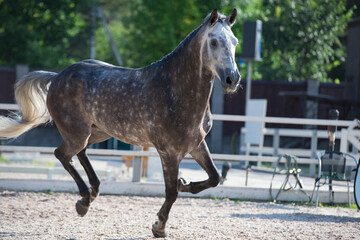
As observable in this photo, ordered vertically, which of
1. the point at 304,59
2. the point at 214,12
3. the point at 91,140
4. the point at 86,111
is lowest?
the point at 91,140

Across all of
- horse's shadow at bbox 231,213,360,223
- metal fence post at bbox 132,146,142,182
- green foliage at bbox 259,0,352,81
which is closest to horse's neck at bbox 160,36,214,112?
horse's shadow at bbox 231,213,360,223

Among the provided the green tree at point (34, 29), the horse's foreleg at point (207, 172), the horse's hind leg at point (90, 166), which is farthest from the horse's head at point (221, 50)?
the green tree at point (34, 29)

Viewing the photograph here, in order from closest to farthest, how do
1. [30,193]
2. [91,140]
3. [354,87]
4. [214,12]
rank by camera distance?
[214,12], [91,140], [30,193], [354,87]

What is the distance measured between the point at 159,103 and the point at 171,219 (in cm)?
162

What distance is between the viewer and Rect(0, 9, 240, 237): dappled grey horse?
12.8 ft

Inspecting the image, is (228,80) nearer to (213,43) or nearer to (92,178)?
(213,43)

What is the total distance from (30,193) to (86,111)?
259 cm

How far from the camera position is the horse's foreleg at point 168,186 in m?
4.16

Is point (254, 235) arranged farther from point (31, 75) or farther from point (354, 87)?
point (354, 87)

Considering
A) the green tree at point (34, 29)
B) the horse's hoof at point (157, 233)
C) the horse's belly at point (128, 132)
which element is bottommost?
the horse's hoof at point (157, 233)

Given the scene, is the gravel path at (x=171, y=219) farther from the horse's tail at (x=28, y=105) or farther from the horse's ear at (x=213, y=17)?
the horse's ear at (x=213, y=17)

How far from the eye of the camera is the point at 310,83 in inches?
639

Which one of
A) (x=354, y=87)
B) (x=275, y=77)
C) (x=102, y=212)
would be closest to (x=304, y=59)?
(x=275, y=77)

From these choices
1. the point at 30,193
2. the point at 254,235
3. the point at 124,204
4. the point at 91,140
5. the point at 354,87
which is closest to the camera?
the point at 254,235
